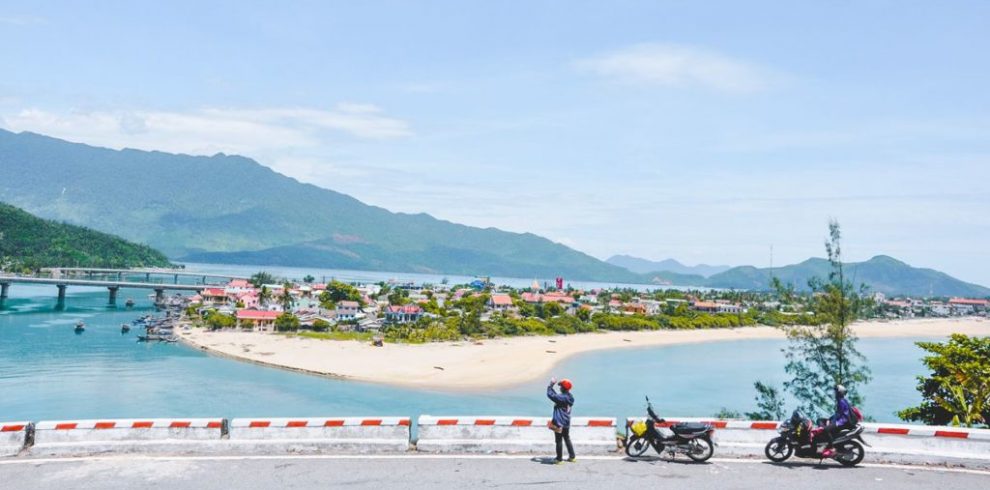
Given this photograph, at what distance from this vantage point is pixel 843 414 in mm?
11898

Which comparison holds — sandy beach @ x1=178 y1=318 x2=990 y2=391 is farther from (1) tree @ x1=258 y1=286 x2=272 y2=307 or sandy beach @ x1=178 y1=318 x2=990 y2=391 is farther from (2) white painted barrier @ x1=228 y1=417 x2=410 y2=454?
(2) white painted barrier @ x1=228 y1=417 x2=410 y2=454

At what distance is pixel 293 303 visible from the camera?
103 meters

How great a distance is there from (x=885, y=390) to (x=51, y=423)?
6137cm

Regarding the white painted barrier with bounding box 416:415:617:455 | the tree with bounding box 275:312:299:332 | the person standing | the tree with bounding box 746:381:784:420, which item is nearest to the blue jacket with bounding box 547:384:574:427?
the person standing

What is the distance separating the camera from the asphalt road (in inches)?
408

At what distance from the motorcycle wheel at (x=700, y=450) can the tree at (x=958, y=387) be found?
11034 millimetres

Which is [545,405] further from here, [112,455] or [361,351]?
[112,455]

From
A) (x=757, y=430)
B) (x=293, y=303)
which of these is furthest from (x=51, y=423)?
(x=293, y=303)

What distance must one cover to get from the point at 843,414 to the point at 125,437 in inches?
517

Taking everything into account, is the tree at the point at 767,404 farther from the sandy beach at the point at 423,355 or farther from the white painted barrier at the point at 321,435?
the sandy beach at the point at 423,355

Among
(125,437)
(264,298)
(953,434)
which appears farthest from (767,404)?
(264,298)

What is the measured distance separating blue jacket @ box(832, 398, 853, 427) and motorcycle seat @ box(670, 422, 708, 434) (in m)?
2.37

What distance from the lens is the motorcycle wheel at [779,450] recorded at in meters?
11.9

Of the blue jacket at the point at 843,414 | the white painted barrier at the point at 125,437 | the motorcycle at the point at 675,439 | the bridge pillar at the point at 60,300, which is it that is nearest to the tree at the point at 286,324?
the bridge pillar at the point at 60,300
